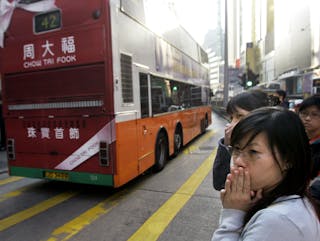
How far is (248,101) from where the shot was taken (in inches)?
91.9

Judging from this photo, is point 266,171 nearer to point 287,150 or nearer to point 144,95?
point 287,150

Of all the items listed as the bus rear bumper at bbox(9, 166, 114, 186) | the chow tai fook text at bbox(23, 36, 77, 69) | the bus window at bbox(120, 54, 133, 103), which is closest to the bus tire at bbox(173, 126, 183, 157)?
the bus window at bbox(120, 54, 133, 103)

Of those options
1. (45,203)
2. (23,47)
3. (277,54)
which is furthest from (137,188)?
(277,54)

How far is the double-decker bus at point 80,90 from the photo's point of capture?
4.79m

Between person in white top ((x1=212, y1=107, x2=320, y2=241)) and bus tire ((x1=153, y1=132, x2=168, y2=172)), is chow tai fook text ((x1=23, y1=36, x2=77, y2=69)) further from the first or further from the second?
person in white top ((x1=212, y1=107, x2=320, y2=241))

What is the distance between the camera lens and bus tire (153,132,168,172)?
21.9 feet

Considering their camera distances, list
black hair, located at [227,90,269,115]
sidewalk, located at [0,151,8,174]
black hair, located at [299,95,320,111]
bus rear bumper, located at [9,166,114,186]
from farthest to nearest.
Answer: sidewalk, located at [0,151,8,174], bus rear bumper, located at [9,166,114,186], black hair, located at [299,95,320,111], black hair, located at [227,90,269,115]

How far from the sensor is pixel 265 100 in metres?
2.40

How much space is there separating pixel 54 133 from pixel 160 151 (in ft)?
8.29

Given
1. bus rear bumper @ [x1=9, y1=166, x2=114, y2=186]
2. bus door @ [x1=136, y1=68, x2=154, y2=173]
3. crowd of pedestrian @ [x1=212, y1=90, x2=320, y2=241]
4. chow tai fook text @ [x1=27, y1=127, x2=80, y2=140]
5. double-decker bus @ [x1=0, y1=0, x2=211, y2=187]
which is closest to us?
crowd of pedestrian @ [x1=212, y1=90, x2=320, y2=241]

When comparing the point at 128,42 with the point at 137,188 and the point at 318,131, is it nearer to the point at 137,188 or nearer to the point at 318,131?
the point at 137,188

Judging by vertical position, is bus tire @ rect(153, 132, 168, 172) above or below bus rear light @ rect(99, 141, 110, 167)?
below

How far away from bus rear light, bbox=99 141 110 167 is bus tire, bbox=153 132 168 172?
1876 mm

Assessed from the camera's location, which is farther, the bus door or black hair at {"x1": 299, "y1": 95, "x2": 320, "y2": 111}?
the bus door
